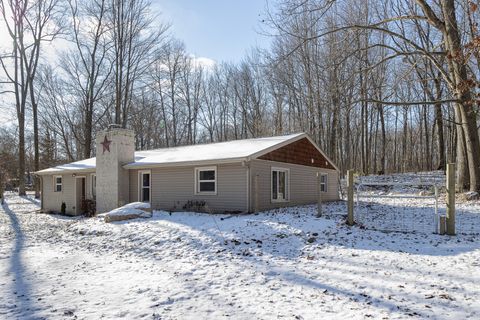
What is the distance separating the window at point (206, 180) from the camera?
15.0 meters

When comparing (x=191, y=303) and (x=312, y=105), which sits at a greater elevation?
(x=312, y=105)

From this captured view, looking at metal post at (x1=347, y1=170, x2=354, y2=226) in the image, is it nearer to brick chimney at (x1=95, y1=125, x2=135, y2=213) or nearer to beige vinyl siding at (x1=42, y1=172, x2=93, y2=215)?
brick chimney at (x1=95, y1=125, x2=135, y2=213)

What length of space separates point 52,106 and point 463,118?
3753cm

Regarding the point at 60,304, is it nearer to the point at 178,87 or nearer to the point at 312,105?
the point at 312,105

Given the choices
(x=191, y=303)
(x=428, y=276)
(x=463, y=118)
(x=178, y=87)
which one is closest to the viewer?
(x=191, y=303)

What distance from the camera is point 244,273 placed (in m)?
7.13

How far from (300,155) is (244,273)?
11630 mm

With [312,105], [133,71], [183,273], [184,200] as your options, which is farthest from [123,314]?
[133,71]

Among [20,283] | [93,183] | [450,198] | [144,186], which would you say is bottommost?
[20,283]

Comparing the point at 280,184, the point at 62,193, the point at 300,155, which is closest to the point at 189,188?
the point at 280,184

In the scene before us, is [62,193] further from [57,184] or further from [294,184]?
[294,184]

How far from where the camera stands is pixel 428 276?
6414 mm

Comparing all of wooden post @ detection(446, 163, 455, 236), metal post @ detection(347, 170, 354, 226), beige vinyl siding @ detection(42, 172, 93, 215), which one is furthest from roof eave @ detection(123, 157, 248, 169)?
wooden post @ detection(446, 163, 455, 236)

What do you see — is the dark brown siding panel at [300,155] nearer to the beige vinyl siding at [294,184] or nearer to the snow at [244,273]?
the beige vinyl siding at [294,184]
